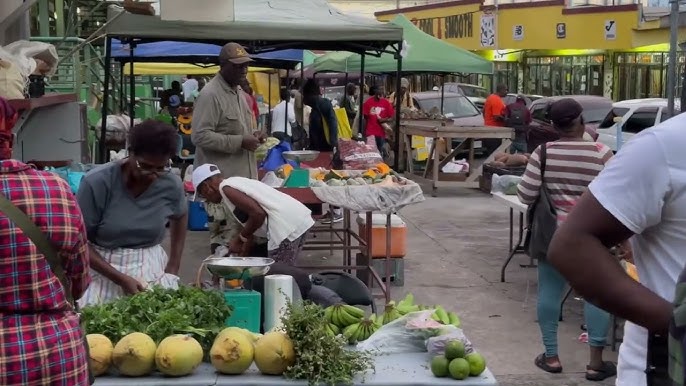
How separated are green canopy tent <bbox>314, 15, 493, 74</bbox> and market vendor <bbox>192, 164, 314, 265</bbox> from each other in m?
9.70

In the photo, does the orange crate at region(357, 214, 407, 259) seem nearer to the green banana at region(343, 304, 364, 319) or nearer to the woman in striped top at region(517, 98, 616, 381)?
the woman in striped top at region(517, 98, 616, 381)

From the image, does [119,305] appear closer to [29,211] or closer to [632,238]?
[29,211]

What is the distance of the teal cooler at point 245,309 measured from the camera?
4.32 meters

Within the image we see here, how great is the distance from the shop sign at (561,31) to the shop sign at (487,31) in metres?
3.01

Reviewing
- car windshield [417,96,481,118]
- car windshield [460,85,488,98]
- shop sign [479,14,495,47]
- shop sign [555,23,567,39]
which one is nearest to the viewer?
car windshield [417,96,481,118]

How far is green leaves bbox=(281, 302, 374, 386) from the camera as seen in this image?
3.83m

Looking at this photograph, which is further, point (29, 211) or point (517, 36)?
point (517, 36)

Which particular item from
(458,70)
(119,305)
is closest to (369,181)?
(119,305)

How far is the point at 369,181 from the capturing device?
26.8 feet

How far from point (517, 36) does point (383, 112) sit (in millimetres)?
13553

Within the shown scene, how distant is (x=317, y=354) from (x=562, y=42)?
25115mm

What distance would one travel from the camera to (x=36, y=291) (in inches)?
114

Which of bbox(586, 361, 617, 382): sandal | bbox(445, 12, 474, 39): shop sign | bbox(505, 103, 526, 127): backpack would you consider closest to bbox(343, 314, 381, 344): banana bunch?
bbox(586, 361, 617, 382): sandal

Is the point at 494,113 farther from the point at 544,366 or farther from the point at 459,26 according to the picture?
the point at 459,26
